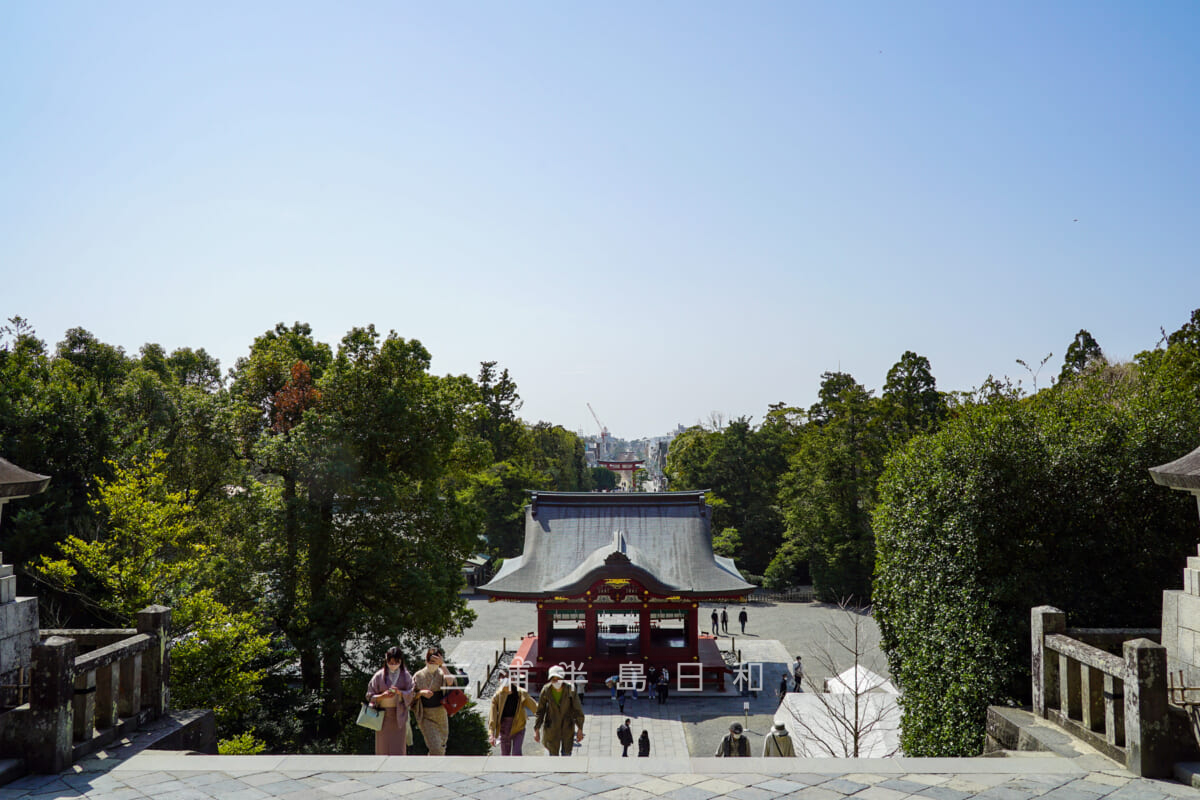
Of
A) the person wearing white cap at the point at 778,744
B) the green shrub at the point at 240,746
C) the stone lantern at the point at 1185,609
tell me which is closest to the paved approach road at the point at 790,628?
the green shrub at the point at 240,746

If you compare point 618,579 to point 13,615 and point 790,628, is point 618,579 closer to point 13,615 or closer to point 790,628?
point 790,628

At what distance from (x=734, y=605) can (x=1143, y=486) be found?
28.5 meters

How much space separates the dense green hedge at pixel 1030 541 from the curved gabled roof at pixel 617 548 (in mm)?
12599

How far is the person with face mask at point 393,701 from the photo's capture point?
24.3 ft

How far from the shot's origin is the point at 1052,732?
763cm

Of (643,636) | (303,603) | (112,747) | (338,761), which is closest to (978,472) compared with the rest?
(338,761)

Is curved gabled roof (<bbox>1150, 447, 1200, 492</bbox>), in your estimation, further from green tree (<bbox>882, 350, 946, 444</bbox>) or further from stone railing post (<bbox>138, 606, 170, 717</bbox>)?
green tree (<bbox>882, 350, 946, 444</bbox>)

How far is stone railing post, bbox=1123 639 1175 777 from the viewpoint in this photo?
6.17 metres

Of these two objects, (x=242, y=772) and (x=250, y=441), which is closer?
(x=242, y=772)

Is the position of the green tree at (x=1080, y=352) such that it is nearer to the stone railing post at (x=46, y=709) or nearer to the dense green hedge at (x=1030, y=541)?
the dense green hedge at (x=1030, y=541)

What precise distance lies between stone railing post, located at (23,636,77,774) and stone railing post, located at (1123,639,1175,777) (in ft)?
27.6

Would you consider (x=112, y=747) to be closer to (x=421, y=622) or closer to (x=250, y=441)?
(x=421, y=622)

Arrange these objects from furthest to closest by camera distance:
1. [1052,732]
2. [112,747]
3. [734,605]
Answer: [734,605], [1052,732], [112,747]

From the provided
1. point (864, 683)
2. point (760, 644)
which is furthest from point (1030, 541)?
point (760, 644)
